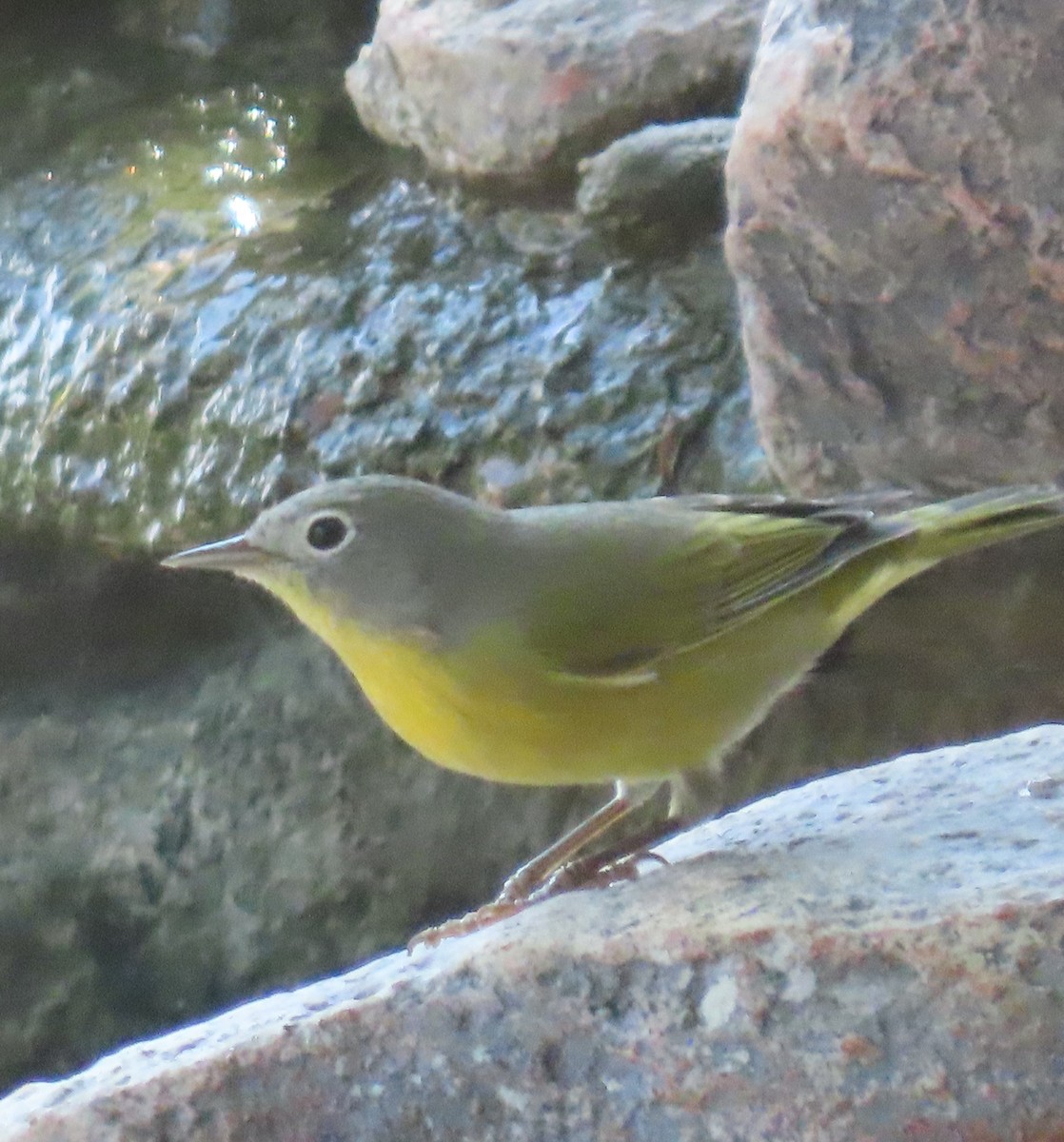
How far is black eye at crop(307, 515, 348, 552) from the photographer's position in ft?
9.32

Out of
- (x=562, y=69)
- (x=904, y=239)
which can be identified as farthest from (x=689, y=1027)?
(x=562, y=69)

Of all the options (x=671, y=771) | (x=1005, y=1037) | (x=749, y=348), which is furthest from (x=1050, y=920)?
(x=749, y=348)

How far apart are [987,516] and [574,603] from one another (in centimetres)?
83

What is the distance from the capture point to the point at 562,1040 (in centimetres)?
222

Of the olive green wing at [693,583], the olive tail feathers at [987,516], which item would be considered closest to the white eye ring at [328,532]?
the olive green wing at [693,583]

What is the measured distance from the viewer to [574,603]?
2939mm

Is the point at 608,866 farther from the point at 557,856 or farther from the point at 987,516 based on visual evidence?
the point at 987,516

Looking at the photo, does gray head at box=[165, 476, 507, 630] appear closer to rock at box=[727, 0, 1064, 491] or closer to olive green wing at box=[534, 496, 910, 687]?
olive green wing at box=[534, 496, 910, 687]

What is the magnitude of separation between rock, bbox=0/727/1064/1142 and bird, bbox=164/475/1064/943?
14.6 inches

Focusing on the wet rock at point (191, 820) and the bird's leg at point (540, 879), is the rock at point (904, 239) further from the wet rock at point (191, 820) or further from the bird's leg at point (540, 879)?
the wet rock at point (191, 820)

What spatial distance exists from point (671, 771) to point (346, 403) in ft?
6.97

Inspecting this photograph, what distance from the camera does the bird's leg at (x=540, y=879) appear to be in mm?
2830

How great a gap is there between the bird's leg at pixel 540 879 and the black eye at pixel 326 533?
0.71 meters

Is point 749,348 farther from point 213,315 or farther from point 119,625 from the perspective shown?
point 119,625
